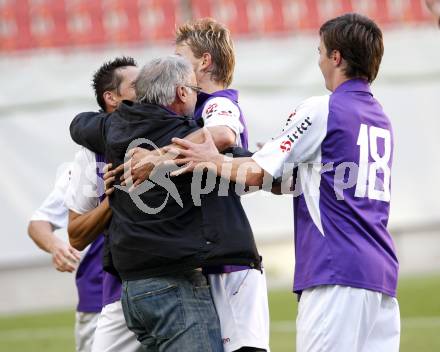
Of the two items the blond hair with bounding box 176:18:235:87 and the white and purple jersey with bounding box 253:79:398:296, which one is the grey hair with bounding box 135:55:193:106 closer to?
the white and purple jersey with bounding box 253:79:398:296

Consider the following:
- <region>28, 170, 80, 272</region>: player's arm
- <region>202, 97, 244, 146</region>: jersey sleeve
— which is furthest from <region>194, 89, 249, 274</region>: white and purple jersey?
<region>28, 170, 80, 272</region>: player's arm

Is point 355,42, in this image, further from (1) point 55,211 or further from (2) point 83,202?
(1) point 55,211

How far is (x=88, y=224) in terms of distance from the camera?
442 cm

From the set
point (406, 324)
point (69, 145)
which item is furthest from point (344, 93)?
point (69, 145)

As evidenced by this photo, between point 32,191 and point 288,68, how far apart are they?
3217 mm

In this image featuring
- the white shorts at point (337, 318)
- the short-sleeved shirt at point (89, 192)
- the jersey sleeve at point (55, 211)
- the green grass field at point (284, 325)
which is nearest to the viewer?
the white shorts at point (337, 318)

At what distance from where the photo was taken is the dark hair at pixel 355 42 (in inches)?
Result: 165

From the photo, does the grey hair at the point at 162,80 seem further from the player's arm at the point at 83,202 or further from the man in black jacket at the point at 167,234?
the player's arm at the point at 83,202

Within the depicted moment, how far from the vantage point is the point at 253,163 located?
4.12m

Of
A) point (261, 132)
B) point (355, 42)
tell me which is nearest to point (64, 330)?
point (261, 132)

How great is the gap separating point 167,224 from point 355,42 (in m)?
1.08

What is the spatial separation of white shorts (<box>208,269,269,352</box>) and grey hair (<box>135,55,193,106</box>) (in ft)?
2.62

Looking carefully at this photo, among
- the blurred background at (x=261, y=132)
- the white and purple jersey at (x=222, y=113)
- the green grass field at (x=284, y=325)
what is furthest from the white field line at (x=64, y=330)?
the white and purple jersey at (x=222, y=113)

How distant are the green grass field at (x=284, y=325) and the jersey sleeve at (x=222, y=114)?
3744 mm
